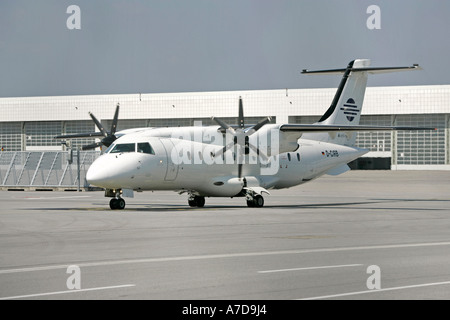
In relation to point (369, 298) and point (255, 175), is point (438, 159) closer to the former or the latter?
point (255, 175)

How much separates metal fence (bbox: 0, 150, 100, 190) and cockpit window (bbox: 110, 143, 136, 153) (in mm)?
22048

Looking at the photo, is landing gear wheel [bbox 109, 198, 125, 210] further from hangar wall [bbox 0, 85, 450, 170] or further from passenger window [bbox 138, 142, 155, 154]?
hangar wall [bbox 0, 85, 450, 170]

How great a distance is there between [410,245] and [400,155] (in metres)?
76.9

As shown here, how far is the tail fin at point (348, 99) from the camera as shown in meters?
38.3

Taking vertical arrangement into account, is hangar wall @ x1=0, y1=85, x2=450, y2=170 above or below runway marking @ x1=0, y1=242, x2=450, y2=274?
above

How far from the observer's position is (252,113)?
9656 centimetres

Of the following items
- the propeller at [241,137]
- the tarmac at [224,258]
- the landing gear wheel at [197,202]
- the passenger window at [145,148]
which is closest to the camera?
the tarmac at [224,258]

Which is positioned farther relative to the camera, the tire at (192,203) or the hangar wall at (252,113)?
the hangar wall at (252,113)

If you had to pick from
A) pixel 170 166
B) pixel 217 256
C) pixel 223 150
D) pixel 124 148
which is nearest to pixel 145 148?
pixel 124 148

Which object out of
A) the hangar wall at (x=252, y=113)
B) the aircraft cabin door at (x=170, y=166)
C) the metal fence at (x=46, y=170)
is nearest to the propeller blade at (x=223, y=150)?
the aircraft cabin door at (x=170, y=166)

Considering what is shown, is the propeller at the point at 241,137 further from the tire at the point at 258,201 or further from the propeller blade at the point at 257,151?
the tire at the point at 258,201

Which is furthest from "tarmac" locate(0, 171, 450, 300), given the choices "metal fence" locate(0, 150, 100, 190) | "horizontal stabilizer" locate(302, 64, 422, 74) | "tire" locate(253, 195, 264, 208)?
"metal fence" locate(0, 150, 100, 190)

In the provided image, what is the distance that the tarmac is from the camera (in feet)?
34.3

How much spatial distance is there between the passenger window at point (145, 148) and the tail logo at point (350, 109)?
12739mm
